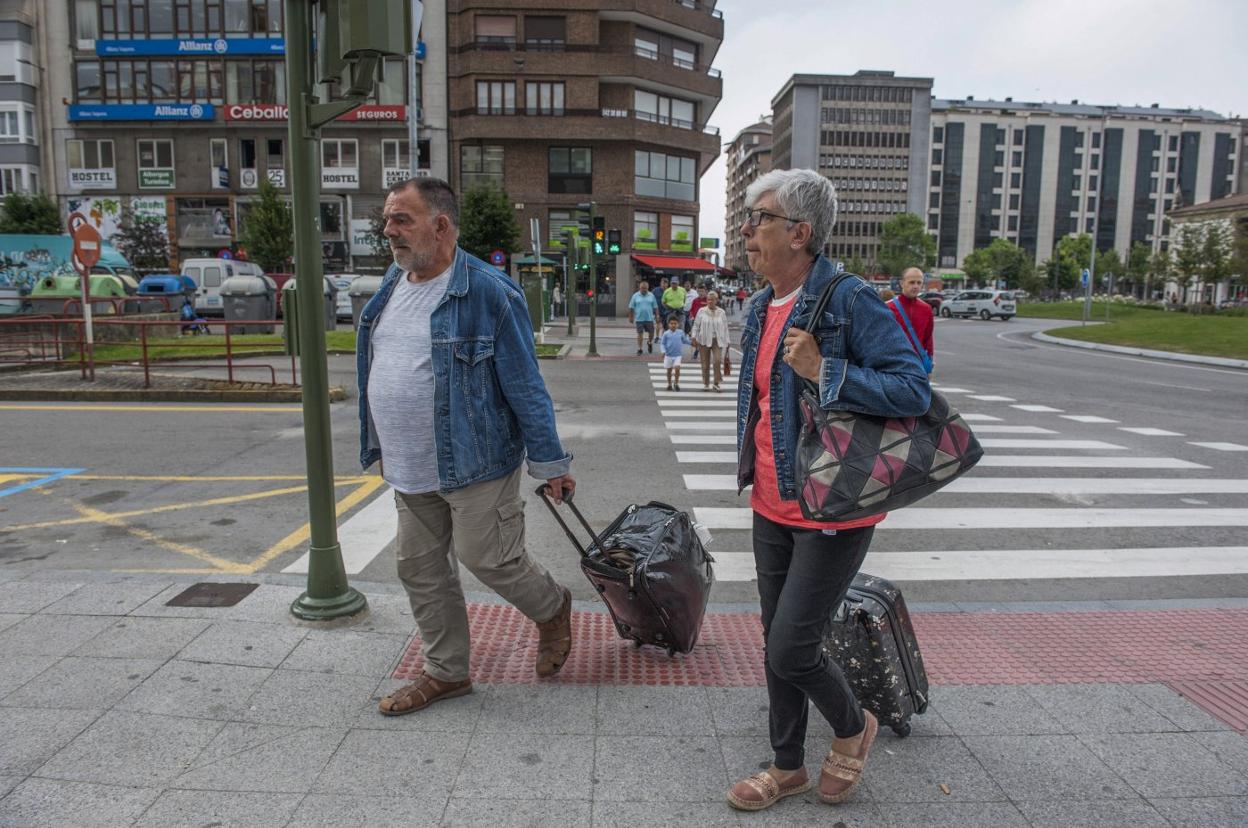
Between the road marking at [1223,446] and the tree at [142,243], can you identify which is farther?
the tree at [142,243]

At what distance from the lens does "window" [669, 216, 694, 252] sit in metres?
48.4

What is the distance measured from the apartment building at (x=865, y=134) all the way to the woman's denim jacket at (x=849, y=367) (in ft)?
404

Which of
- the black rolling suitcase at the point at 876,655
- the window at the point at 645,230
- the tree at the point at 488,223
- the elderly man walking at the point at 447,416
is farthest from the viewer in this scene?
the window at the point at 645,230

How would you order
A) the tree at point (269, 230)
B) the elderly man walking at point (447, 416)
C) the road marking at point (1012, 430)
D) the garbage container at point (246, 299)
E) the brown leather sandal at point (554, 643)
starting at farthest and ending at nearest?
the tree at point (269, 230), the garbage container at point (246, 299), the road marking at point (1012, 430), the brown leather sandal at point (554, 643), the elderly man walking at point (447, 416)

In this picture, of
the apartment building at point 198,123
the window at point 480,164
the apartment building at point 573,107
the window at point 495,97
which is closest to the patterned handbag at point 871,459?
the apartment building at point 573,107

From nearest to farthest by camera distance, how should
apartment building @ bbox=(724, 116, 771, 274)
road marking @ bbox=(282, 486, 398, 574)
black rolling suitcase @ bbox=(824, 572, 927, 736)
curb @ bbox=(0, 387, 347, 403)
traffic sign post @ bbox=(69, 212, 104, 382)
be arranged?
black rolling suitcase @ bbox=(824, 572, 927, 736)
road marking @ bbox=(282, 486, 398, 574)
curb @ bbox=(0, 387, 347, 403)
traffic sign post @ bbox=(69, 212, 104, 382)
apartment building @ bbox=(724, 116, 771, 274)

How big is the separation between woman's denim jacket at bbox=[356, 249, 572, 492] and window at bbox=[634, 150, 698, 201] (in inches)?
1750

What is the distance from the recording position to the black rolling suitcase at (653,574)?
349 centimetres

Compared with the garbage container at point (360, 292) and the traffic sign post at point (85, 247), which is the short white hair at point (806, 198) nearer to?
the traffic sign post at point (85, 247)

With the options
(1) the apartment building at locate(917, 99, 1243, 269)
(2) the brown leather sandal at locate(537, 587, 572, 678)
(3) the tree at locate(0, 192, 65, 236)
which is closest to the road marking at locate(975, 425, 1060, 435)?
(2) the brown leather sandal at locate(537, 587, 572, 678)

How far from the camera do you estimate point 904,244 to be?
3900 inches

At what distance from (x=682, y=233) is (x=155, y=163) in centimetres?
2912

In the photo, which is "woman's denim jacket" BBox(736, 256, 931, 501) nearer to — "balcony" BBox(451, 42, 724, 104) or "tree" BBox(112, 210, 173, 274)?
"balcony" BBox(451, 42, 724, 104)

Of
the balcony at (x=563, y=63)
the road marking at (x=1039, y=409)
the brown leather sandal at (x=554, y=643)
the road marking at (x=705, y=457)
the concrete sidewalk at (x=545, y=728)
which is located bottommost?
the road marking at (x=705, y=457)
